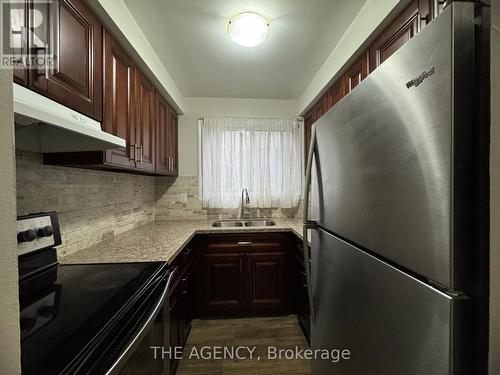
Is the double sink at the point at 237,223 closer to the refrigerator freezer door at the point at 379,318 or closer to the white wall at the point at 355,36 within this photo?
the white wall at the point at 355,36

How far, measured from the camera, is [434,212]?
0.52 meters

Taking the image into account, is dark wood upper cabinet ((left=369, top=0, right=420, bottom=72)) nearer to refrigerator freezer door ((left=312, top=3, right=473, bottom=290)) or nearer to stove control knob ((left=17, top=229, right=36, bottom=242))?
refrigerator freezer door ((left=312, top=3, right=473, bottom=290))

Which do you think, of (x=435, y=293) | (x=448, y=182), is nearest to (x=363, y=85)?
(x=448, y=182)

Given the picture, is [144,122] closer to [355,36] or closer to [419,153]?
[355,36]

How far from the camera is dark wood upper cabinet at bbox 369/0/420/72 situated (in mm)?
1100

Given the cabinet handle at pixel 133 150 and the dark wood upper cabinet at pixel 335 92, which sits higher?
the dark wood upper cabinet at pixel 335 92

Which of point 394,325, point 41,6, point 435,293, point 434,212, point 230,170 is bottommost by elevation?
point 394,325

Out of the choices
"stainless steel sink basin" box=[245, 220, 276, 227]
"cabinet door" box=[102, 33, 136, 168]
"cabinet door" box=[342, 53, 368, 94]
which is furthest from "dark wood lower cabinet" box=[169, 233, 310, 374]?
"cabinet door" box=[342, 53, 368, 94]

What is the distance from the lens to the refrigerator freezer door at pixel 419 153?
48 cm

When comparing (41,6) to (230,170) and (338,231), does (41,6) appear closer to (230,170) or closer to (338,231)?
(338,231)

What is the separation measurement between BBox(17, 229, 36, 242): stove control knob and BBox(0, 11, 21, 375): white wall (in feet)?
2.69

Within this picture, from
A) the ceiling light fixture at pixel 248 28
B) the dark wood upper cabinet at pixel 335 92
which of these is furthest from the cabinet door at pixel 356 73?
the ceiling light fixture at pixel 248 28

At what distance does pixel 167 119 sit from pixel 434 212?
8.21 ft

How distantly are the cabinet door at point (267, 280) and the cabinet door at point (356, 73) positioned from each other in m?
1.60
